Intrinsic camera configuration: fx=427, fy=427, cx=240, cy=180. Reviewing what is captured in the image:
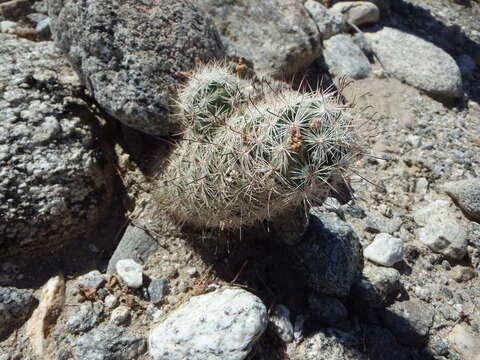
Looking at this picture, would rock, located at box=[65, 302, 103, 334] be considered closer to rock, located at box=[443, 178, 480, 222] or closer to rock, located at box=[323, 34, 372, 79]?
rock, located at box=[443, 178, 480, 222]

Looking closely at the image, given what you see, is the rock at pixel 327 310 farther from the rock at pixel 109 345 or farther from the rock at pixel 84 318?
the rock at pixel 84 318

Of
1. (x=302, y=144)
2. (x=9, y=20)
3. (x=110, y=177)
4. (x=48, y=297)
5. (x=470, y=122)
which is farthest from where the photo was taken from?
(x=470, y=122)

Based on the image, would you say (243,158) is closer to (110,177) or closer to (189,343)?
(189,343)

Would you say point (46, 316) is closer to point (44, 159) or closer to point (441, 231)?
point (44, 159)

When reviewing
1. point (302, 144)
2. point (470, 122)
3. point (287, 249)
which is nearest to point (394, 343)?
point (287, 249)

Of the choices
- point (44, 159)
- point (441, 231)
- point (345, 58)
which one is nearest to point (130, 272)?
point (44, 159)

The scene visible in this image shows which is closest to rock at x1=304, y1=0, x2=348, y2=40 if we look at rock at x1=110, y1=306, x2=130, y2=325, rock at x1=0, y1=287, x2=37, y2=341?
rock at x1=110, y1=306, x2=130, y2=325
